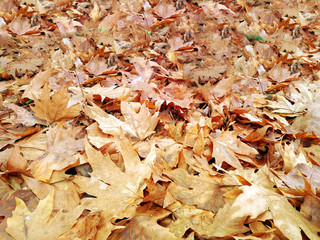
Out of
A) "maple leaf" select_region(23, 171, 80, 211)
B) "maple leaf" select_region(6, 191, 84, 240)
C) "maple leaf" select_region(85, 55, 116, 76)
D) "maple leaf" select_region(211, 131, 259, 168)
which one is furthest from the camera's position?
"maple leaf" select_region(85, 55, 116, 76)

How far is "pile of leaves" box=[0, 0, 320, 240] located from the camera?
2.75ft

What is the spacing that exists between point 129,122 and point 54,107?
0.37m

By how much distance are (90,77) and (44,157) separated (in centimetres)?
85

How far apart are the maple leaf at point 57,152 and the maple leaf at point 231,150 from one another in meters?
0.63

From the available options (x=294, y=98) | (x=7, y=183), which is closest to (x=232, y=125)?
(x=294, y=98)

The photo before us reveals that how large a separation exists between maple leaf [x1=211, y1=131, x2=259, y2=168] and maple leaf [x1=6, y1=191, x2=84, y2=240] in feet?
2.09

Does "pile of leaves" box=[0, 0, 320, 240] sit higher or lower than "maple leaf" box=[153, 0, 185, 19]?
lower

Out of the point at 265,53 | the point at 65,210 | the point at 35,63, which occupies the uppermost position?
the point at 35,63

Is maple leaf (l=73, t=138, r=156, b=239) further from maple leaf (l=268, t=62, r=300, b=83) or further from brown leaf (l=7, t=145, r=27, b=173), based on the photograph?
maple leaf (l=268, t=62, r=300, b=83)

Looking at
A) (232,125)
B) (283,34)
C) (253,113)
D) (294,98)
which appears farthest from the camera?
(283,34)

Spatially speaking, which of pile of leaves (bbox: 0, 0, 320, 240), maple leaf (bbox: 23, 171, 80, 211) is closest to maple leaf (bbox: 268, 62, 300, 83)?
pile of leaves (bbox: 0, 0, 320, 240)

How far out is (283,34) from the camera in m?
2.72

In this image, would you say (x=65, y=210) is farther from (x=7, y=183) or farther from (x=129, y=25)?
(x=129, y=25)

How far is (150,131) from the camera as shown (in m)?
1.21
